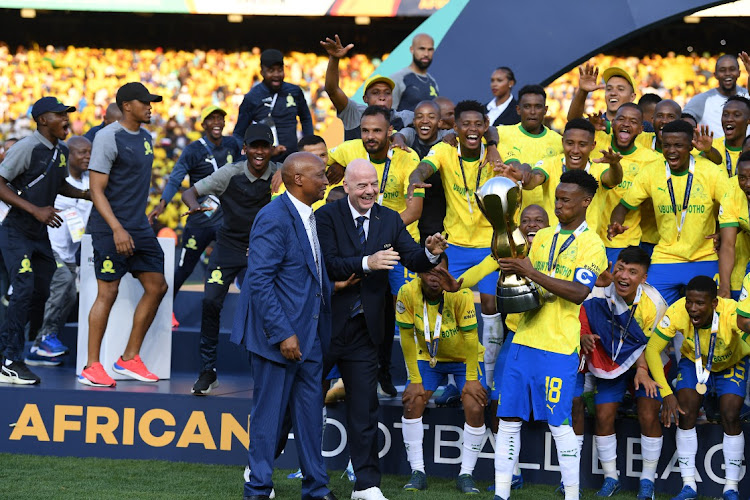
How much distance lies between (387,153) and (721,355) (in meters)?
2.59

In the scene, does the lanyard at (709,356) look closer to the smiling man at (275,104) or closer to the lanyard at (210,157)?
the smiling man at (275,104)

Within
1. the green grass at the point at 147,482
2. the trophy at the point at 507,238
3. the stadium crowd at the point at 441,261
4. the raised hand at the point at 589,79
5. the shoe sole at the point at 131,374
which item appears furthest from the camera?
the shoe sole at the point at 131,374

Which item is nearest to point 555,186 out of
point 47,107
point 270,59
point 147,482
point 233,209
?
point 233,209

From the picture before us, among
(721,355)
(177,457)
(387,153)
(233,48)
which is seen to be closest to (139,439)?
(177,457)

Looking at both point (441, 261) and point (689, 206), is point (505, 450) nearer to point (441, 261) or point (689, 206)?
point (441, 261)

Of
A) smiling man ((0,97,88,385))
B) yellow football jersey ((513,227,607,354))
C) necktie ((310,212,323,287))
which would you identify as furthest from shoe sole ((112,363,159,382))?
yellow football jersey ((513,227,607,354))

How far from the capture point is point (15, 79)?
698 inches

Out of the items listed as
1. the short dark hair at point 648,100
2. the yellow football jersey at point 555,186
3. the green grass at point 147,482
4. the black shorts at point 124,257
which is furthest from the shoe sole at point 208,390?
the short dark hair at point 648,100

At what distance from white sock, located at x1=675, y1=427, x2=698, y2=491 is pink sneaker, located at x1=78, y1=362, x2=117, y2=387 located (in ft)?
12.8

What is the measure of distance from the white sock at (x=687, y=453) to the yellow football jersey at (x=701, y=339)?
0.28 m

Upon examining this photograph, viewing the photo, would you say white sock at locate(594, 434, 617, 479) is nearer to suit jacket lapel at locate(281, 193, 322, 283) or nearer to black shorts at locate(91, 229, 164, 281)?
suit jacket lapel at locate(281, 193, 322, 283)

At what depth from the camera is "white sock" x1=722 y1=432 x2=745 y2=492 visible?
628 centimetres

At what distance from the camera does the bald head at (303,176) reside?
227 inches

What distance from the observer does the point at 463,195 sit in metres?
7.30
